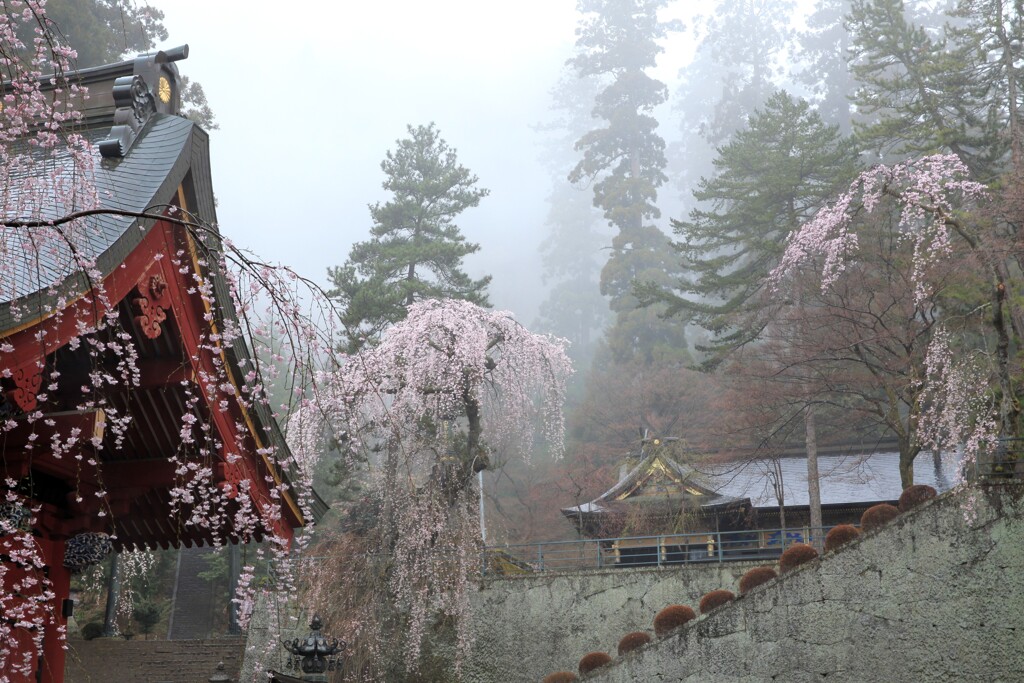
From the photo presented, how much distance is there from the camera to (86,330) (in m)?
3.93

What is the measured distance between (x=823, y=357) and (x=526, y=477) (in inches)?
568

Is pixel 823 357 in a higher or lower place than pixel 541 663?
higher

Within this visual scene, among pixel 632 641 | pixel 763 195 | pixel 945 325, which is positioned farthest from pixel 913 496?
pixel 763 195

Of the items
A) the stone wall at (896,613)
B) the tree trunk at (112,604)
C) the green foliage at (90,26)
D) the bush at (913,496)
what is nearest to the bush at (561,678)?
the stone wall at (896,613)

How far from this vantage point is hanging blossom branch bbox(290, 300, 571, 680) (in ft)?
49.1

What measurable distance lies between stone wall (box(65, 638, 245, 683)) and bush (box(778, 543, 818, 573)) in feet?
34.8

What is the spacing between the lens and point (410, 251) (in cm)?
2384

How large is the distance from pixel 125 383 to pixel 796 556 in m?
9.40

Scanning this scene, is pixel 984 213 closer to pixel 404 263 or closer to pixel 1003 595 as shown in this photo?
pixel 1003 595

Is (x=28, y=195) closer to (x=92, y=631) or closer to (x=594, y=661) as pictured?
(x=594, y=661)

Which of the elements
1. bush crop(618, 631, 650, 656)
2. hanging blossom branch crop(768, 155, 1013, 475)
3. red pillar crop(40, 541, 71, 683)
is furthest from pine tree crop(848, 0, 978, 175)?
red pillar crop(40, 541, 71, 683)

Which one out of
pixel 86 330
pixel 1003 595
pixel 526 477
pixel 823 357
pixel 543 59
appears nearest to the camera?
pixel 86 330

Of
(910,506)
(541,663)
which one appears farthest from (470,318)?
(910,506)

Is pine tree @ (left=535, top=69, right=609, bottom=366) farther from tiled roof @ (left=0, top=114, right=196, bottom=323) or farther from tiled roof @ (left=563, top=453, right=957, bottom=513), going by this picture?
tiled roof @ (left=0, top=114, right=196, bottom=323)
